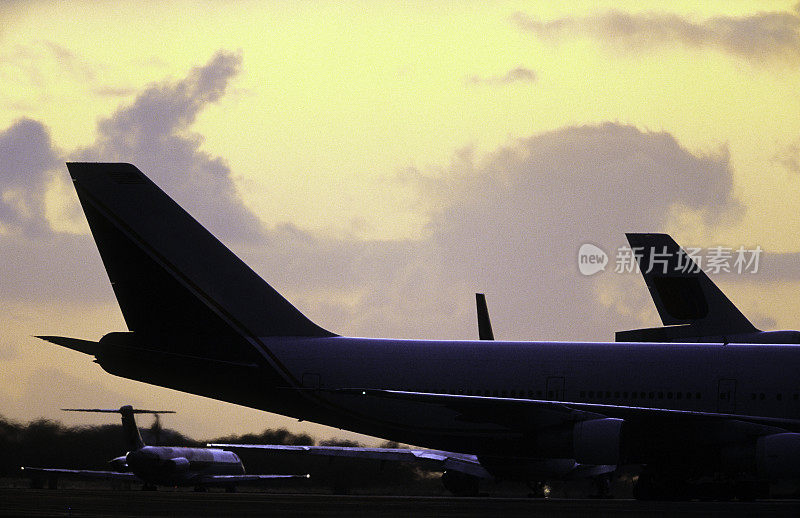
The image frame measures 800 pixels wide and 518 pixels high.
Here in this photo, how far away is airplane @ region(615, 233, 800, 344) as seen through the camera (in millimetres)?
53031

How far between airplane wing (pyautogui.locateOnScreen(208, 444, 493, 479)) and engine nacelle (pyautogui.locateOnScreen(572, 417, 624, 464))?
9181 mm

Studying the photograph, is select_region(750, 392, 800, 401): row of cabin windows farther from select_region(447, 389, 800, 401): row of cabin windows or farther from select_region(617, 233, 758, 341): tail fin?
select_region(617, 233, 758, 341): tail fin

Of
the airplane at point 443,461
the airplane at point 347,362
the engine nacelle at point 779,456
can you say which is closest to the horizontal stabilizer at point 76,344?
the airplane at point 347,362

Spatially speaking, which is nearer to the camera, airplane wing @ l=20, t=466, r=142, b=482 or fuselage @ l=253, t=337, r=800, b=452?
fuselage @ l=253, t=337, r=800, b=452

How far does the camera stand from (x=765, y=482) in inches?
1299

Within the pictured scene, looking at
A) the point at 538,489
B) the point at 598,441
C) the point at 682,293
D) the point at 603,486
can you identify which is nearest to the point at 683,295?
the point at 682,293

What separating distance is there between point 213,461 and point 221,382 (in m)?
25.8

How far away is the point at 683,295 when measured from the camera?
5462 cm

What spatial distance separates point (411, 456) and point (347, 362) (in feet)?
29.6

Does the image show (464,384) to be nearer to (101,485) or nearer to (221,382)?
(221,382)

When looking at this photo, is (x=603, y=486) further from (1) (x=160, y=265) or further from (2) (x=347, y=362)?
(1) (x=160, y=265)

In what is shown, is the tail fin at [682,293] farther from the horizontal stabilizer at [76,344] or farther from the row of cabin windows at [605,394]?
the horizontal stabilizer at [76,344]

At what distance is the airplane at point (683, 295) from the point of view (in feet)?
174

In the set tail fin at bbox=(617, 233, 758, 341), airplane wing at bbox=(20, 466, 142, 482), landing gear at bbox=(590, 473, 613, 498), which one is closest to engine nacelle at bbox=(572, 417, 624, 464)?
landing gear at bbox=(590, 473, 613, 498)
